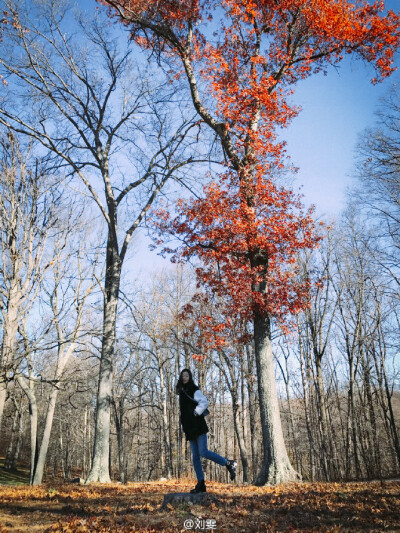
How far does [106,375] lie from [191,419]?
594 cm

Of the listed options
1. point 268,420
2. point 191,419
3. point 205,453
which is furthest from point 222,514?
point 268,420

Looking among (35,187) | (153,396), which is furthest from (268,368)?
(153,396)

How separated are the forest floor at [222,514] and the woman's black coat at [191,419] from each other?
92 cm

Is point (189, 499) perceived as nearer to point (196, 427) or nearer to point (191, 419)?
point (196, 427)

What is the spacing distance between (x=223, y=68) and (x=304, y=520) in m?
11.2

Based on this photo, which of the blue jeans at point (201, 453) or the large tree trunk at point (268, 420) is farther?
the large tree trunk at point (268, 420)

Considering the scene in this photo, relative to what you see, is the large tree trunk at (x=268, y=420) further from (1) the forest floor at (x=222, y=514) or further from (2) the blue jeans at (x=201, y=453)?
(2) the blue jeans at (x=201, y=453)

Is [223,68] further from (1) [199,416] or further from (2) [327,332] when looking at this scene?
(2) [327,332]

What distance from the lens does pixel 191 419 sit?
5.31 metres

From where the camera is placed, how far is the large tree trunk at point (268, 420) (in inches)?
298

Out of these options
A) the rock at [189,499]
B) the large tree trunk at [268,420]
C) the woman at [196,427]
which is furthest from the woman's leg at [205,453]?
the large tree trunk at [268,420]

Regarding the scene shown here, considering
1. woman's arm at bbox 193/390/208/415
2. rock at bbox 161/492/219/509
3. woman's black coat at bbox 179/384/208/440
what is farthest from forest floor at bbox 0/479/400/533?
woman's arm at bbox 193/390/208/415

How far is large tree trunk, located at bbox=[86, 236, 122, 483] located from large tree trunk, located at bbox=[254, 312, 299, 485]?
394cm

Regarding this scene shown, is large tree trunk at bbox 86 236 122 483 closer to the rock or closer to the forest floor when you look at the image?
the forest floor
